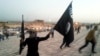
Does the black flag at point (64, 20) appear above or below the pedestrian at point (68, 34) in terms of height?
above

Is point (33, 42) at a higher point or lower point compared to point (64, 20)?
lower

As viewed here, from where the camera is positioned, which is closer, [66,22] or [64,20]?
[64,20]

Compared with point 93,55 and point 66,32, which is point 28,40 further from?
point 93,55

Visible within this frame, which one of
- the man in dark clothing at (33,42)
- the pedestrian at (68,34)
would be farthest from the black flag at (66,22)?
the man in dark clothing at (33,42)

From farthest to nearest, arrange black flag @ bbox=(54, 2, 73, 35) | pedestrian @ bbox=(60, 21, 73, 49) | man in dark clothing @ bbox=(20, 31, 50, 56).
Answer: pedestrian @ bbox=(60, 21, 73, 49)
black flag @ bbox=(54, 2, 73, 35)
man in dark clothing @ bbox=(20, 31, 50, 56)

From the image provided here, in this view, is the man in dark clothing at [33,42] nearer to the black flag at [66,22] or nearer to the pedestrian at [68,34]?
the black flag at [66,22]

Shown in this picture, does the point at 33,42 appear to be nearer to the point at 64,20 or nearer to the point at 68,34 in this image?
the point at 64,20

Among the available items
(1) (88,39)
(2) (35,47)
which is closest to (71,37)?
(2) (35,47)

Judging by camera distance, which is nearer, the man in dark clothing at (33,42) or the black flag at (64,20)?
the man in dark clothing at (33,42)

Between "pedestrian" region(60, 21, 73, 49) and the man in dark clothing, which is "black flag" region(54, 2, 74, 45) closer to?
"pedestrian" region(60, 21, 73, 49)

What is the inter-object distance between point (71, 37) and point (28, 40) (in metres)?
2.16

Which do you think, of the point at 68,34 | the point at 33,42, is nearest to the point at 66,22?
the point at 68,34

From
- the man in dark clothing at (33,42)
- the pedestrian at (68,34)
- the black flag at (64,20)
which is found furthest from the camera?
the pedestrian at (68,34)

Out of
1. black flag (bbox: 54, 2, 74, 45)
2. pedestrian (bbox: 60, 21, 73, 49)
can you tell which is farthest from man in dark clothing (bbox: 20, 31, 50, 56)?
pedestrian (bbox: 60, 21, 73, 49)
